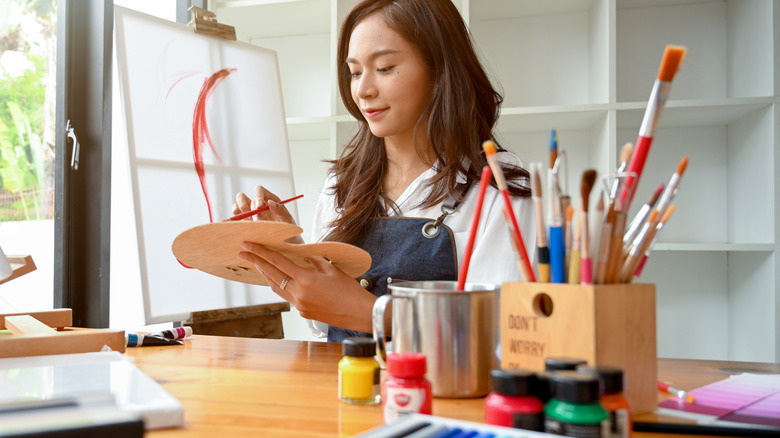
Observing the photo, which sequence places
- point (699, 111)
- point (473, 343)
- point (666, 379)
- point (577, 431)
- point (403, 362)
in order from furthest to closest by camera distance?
1. point (699, 111)
2. point (666, 379)
3. point (473, 343)
4. point (403, 362)
5. point (577, 431)

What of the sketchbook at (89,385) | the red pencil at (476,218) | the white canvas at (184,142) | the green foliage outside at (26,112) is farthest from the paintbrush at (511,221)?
the green foliage outside at (26,112)

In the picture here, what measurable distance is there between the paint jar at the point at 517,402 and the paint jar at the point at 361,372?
189 mm

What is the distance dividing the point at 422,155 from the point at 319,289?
21.5 inches

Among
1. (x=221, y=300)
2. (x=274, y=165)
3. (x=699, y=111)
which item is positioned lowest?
(x=221, y=300)

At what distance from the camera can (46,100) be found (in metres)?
1.83

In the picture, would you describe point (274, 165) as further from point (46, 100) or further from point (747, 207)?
point (747, 207)

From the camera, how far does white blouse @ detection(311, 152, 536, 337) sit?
135 cm

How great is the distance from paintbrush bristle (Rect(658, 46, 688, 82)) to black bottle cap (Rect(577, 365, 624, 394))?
29cm

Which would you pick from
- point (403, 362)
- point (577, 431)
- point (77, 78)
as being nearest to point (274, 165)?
point (77, 78)

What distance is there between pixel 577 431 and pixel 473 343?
0.77 feet

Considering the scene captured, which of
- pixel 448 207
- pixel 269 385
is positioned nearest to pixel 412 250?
pixel 448 207

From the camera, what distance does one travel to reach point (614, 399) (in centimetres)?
49

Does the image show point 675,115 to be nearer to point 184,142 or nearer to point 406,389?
point 184,142

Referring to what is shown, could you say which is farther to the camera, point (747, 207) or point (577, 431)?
point (747, 207)
